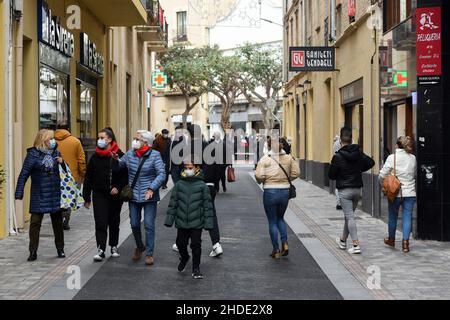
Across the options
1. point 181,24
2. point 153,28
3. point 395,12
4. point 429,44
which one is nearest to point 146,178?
point 429,44

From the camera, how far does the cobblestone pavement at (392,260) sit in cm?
787

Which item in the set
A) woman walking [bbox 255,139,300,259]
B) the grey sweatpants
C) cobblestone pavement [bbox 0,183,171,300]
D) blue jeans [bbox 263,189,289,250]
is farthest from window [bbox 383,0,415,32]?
cobblestone pavement [bbox 0,183,171,300]

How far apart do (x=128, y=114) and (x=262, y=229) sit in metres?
15.9

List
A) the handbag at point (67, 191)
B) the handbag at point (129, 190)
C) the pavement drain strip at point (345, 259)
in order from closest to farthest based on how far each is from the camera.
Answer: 1. the pavement drain strip at point (345, 259)
2. the handbag at point (129, 190)
3. the handbag at point (67, 191)

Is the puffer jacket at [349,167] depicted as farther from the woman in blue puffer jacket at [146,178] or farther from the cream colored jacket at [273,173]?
the woman in blue puffer jacket at [146,178]

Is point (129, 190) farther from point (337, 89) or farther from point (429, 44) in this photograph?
point (337, 89)

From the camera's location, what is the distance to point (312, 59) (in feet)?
67.1

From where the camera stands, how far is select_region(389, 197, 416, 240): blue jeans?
34.8 feet

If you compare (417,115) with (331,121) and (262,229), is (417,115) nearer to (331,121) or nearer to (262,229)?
(262,229)

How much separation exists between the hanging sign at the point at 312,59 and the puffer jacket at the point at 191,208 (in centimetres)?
1182

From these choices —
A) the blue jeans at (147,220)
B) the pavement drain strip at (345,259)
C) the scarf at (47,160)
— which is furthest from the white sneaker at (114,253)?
the pavement drain strip at (345,259)

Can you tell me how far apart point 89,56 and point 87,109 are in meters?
1.66

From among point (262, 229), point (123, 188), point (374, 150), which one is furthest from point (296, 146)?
point (123, 188)

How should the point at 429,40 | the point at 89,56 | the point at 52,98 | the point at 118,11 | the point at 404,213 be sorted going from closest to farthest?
the point at 404,213 < the point at 429,40 < the point at 52,98 < the point at 89,56 < the point at 118,11
